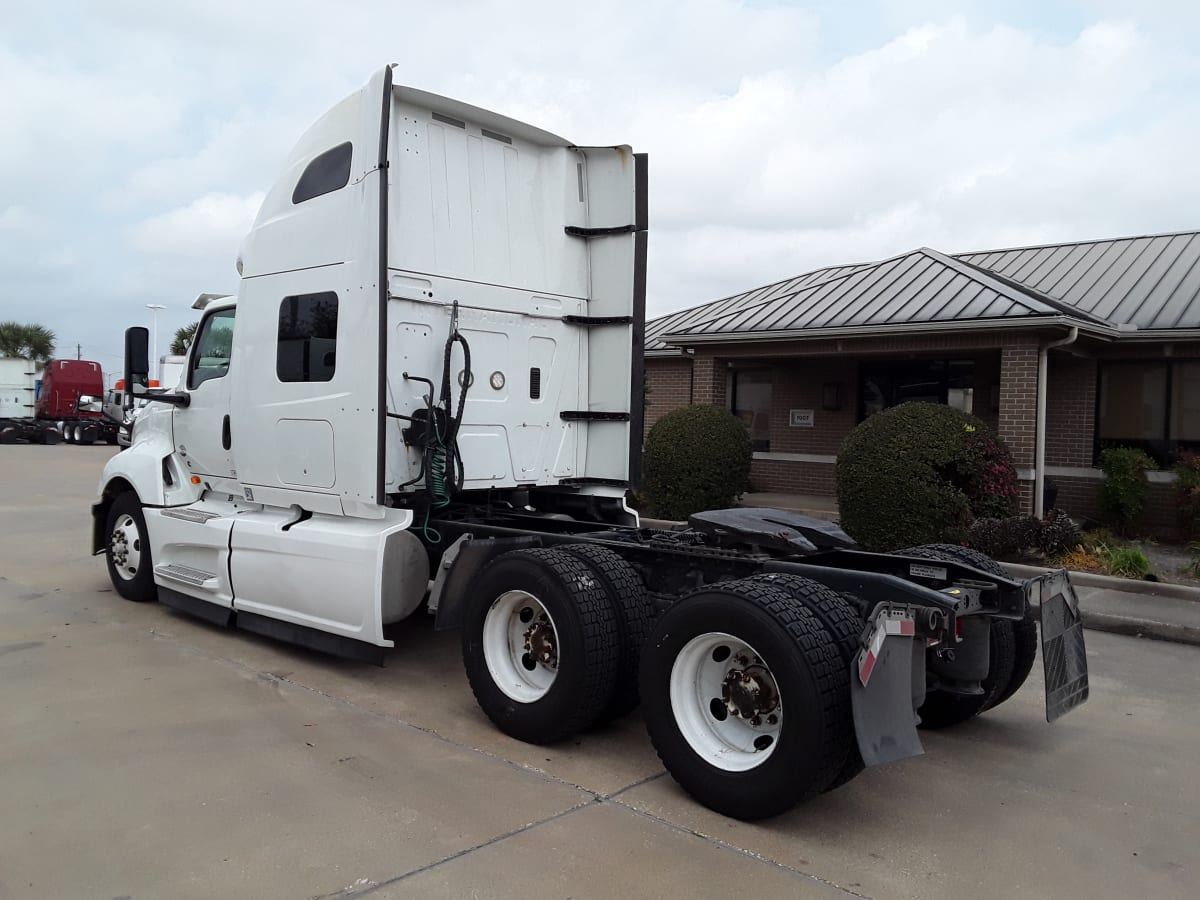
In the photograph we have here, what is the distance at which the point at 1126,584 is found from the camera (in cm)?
925

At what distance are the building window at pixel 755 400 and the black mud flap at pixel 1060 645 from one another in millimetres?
12325

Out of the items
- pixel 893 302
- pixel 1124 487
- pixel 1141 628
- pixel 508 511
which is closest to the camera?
pixel 508 511

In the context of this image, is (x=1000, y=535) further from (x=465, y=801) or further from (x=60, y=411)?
(x=60, y=411)

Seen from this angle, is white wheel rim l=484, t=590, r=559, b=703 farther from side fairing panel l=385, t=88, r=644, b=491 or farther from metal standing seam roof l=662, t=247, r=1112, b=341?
metal standing seam roof l=662, t=247, r=1112, b=341

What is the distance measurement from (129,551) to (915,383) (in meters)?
11.5

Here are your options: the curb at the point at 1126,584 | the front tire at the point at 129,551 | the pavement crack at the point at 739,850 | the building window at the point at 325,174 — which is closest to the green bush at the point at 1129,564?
the curb at the point at 1126,584

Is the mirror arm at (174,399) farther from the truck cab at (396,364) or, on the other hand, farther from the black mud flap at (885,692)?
the black mud flap at (885,692)

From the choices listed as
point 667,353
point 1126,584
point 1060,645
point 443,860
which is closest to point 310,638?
point 443,860

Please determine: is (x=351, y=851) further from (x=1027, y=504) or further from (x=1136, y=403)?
(x=1136, y=403)

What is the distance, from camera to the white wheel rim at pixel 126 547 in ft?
26.1

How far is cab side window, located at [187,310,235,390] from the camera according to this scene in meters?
7.34

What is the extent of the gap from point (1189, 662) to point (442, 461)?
583cm

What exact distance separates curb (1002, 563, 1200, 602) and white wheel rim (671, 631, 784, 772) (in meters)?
5.82

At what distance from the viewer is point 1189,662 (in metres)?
7.17
